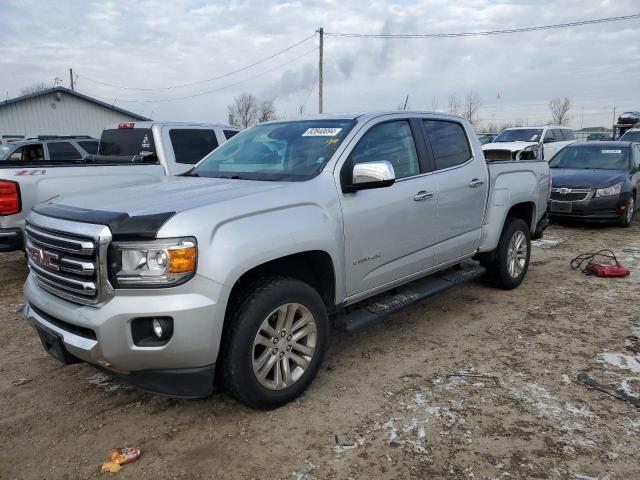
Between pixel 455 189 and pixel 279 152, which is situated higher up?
pixel 279 152

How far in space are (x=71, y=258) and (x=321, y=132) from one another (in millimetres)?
1999

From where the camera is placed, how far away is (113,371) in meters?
2.79

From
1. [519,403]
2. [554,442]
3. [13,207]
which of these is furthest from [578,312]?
[13,207]

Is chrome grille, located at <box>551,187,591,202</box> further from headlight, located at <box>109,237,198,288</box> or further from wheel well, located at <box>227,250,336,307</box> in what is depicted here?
headlight, located at <box>109,237,198,288</box>

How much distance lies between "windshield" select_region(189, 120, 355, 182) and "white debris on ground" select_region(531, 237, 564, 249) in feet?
18.5

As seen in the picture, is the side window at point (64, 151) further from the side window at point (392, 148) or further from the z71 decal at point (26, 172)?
the side window at point (392, 148)

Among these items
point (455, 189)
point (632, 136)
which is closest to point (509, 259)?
point (455, 189)

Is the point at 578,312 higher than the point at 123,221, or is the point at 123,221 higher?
the point at 123,221

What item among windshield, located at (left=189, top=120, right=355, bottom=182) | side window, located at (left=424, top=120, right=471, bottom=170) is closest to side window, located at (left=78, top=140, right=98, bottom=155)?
windshield, located at (left=189, top=120, right=355, bottom=182)

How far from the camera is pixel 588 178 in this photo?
9.70m

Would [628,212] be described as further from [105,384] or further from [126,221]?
[126,221]

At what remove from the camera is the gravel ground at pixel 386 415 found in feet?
8.74

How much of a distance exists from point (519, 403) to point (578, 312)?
218 cm

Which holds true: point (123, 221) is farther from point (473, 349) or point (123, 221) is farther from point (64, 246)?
point (473, 349)
